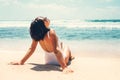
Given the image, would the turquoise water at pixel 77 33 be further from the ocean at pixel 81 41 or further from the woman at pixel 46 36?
the woman at pixel 46 36

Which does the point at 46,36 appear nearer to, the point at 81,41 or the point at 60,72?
the point at 60,72

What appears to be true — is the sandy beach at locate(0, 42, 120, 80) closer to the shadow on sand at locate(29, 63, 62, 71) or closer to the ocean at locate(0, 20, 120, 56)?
the shadow on sand at locate(29, 63, 62, 71)

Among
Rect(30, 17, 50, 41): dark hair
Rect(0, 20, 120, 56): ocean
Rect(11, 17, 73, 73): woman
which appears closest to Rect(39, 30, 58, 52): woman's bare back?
Rect(11, 17, 73, 73): woman

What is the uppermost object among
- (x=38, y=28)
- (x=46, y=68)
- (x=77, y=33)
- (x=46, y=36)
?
(x=38, y=28)

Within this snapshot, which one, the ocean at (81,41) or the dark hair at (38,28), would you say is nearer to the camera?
the dark hair at (38,28)

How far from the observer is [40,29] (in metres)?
4.91

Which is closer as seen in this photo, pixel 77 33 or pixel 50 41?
pixel 50 41

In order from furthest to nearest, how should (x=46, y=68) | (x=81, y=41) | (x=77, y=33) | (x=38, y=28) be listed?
(x=77, y=33), (x=81, y=41), (x=46, y=68), (x=38, y=28)

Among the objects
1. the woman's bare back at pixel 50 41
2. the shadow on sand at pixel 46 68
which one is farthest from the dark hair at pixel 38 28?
the shadow on sand at pixel 46 68

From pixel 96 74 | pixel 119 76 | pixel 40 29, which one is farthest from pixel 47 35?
pixel 119 76

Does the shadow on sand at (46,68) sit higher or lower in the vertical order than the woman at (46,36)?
lower

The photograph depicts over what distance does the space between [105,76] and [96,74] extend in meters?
0.22

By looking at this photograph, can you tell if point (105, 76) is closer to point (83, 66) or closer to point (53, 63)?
point (83, 66)

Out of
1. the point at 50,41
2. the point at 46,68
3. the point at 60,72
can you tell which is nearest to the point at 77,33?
the point at 46,68
